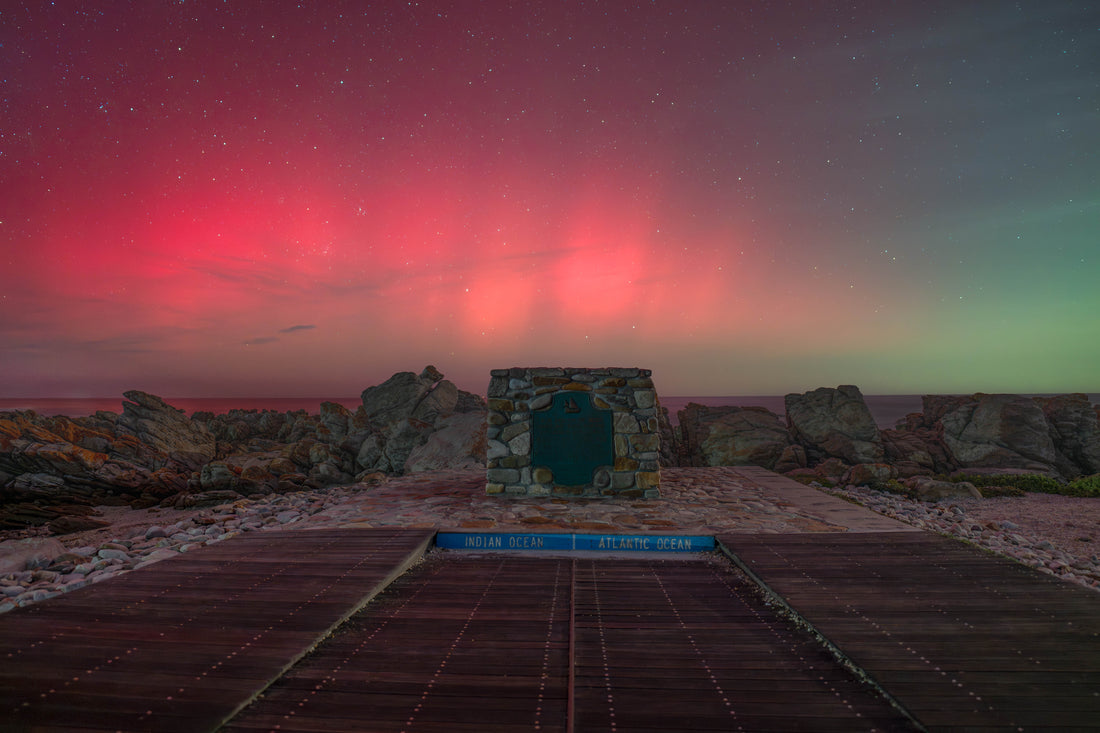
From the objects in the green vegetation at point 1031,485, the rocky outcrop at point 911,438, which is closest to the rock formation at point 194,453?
the rocky outcrop at point 911,438

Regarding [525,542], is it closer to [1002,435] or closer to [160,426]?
[1002,435]

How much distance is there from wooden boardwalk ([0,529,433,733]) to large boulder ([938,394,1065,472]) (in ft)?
69.4

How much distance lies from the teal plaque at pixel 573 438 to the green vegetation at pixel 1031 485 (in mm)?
11529

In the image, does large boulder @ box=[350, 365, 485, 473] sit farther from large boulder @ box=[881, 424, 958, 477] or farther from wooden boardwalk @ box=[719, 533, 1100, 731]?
large boulder @ box=[881, 424, 958, 477]

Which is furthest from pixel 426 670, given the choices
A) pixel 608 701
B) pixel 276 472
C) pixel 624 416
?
pixel 276 472

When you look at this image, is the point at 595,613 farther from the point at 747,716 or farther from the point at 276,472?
the point at 276,472

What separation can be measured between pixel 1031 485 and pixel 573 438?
14.2 meters

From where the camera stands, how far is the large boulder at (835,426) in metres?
19.3

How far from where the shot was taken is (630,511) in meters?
8.02

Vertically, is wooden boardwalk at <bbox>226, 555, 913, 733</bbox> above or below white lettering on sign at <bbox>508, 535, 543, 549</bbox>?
above

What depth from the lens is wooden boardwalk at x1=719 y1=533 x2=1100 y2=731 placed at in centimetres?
297

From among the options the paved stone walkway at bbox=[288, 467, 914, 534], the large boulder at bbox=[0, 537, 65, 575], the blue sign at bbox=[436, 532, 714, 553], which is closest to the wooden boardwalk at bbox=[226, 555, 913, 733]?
the blue sign at bbox=[436, 532, 714, 553]

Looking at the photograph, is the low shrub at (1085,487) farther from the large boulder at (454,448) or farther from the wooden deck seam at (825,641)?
the large boulder at (454,448)

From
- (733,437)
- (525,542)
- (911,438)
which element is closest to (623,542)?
(525,542)
